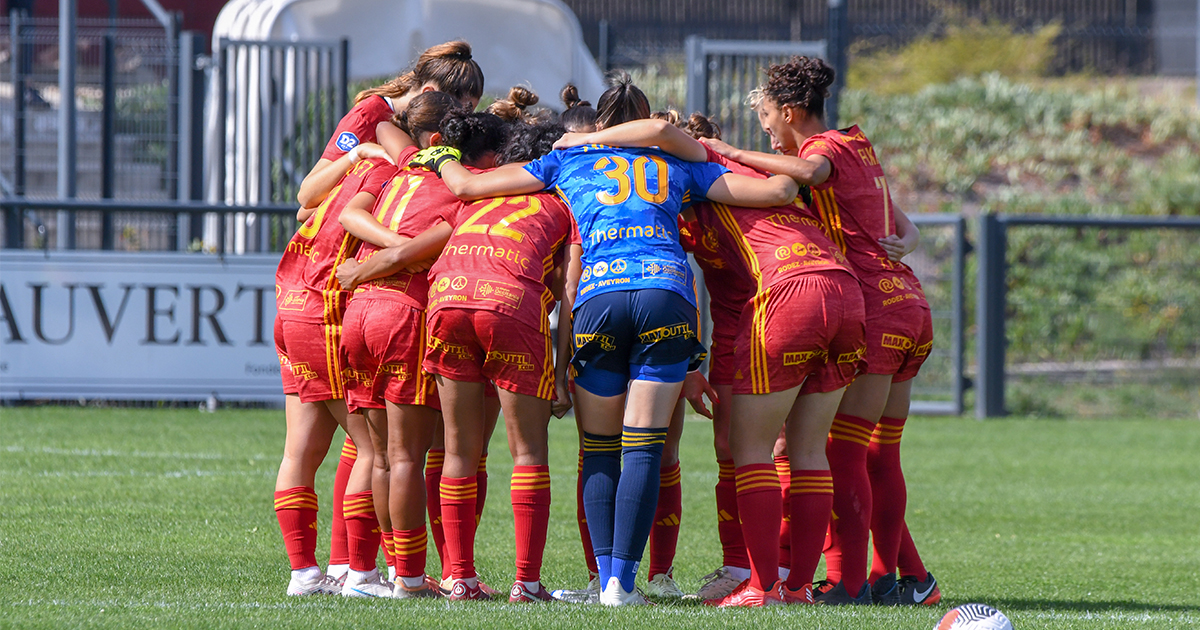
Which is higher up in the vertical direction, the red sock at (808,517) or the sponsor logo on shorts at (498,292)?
the sponsor logo on shorts at (498,292)

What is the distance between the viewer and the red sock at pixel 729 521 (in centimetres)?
493

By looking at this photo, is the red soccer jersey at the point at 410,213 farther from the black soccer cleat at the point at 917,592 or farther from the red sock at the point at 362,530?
the black soccer cleat at the point at 917,592

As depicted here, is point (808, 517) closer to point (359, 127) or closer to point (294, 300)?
point (294, 300)

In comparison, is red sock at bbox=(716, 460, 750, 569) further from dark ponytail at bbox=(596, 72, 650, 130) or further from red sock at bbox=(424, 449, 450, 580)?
dark ponytail at bbox=(596, 72, 650, 130)

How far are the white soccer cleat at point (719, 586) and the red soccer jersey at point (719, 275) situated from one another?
0.90m

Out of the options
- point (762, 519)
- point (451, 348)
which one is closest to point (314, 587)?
point (451, 348)

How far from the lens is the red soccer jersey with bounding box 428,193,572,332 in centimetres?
425

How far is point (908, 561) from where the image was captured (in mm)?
4879

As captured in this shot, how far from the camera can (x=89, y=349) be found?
1036cm

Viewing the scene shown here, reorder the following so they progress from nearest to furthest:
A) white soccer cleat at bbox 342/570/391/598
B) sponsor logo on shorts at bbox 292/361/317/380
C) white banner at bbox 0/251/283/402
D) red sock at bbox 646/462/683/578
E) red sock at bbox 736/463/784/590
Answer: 1. red sock at bbox 736/463/784/590
2. white soccer cleat at bbox 342/570/391/598
3. sponsor logo on shorts at bbox 292/361/317/380
4. red sock at bbox 646/462/683/578
5. white banner at bbox 0/251/283/402

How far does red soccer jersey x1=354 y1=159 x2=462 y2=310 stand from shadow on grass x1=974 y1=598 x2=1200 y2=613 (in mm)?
2335

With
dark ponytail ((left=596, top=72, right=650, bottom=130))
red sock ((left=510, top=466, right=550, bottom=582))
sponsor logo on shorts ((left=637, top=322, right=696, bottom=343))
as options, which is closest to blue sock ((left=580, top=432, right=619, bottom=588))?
red sock ((left=510, top=466, right=550, bottom=582))

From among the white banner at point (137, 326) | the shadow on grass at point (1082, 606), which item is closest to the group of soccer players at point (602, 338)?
the shadow on grass at point (1082, 606)

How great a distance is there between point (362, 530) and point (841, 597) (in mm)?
1714
